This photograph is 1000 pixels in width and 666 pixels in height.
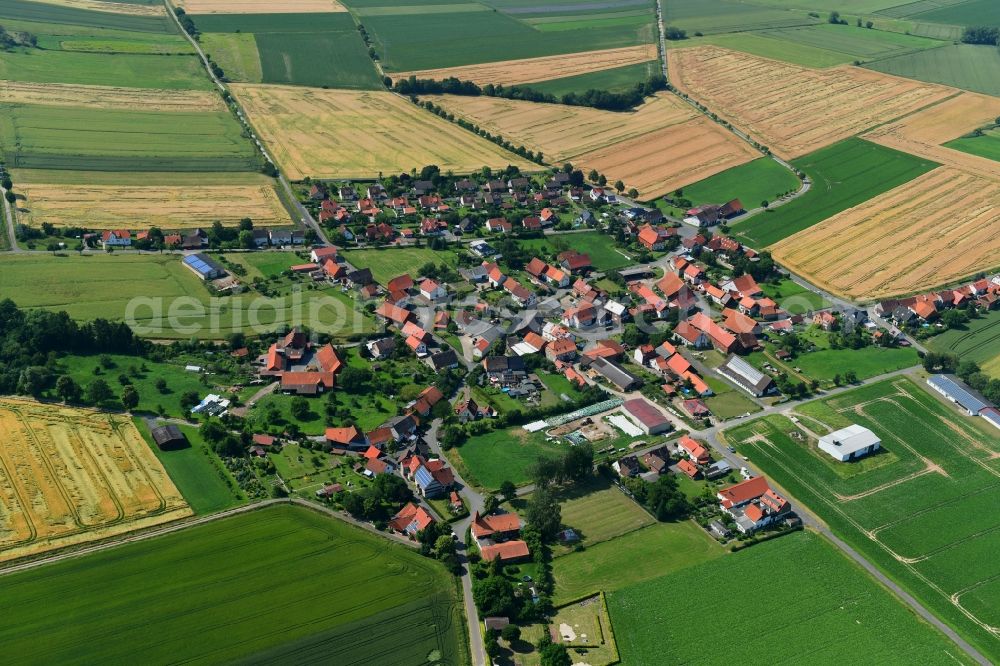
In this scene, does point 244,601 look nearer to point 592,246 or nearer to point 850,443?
point 850,443

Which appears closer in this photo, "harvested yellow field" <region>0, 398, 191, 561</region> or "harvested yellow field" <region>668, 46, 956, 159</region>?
"harvested yellow field" <region>0, 398, 191, 561</region>

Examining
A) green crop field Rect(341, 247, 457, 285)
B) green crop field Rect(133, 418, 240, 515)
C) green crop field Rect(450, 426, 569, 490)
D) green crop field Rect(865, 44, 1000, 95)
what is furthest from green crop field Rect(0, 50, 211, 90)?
green crop field Rect(865, 44, 1000, 95)

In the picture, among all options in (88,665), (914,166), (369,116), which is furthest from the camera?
(369,116)

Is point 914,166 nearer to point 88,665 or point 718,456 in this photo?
point 718,456

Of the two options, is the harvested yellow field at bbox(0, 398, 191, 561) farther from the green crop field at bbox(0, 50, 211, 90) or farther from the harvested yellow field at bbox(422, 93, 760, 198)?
the green crop field at bbox(0, 50, 211, 90)

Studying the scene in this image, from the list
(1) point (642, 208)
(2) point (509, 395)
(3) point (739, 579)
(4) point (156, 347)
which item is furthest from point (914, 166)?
(4) point (156, 347)

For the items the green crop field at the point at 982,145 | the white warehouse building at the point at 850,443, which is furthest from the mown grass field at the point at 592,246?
the green crop field at the point at 982,145
